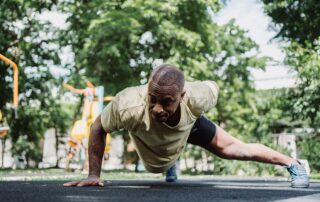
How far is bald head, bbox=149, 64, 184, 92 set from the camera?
281cm

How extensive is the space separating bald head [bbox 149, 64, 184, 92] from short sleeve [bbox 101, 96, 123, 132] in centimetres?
35

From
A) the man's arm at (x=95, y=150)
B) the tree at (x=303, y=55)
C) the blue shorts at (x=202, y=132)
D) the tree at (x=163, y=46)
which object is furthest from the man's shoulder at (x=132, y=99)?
the tree at (x=163, y=46)

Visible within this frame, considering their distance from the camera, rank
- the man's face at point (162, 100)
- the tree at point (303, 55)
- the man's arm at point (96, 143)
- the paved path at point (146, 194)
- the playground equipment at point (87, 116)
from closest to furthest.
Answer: the paved path at point (146, 194) → the man's face at point (162, 100) → the man's arm at point (96, 143) → the tree at point (303, 55) → the playground equipment at point (87, 116)

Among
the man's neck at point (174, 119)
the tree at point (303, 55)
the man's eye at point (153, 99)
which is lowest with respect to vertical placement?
the man's neck at point (174, 119)

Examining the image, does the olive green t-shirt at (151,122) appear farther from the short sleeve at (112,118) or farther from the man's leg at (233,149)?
the man's leg at (233,149)

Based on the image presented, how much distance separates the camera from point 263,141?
37.3 feet

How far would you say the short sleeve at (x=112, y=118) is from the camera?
121 inches

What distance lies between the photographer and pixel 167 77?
2.85 metres

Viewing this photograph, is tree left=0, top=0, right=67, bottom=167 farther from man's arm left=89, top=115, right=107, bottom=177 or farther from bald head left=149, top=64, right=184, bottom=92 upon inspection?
bald head left=149, top=64, right=184, bottom=92

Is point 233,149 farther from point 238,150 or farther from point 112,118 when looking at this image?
point 112,118

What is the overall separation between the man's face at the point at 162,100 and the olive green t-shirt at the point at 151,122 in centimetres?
13

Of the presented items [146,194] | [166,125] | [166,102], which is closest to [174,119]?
[166,125]

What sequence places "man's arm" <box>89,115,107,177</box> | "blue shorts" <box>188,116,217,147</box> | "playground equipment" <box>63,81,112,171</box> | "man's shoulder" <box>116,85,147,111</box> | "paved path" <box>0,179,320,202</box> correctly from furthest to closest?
"playground equipment" <box>63,81,112,171</box> < "blue shorts" <box>188,116,217,147</box> < "man's arm" <box>89,115,107,177</box> < "man's shoulder" <box>116,85,147,111</box> < "paved path" <box>0,179,320,202</box>

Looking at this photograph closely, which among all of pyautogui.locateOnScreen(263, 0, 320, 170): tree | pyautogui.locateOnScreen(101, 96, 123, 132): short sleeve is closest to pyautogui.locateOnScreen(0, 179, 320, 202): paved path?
pyautogui.locateOnScreen(101, 96, 123, 132): short sleeve
